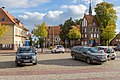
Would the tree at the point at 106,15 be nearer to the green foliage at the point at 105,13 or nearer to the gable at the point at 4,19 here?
the green foliage at the point at 105,13

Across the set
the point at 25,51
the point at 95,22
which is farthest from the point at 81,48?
the point at 95,22

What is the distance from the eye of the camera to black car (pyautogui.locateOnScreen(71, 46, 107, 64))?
70.7 ft

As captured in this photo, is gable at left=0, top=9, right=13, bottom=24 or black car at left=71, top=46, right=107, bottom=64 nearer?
black car at left=71, top=46, right=107, bottom=64

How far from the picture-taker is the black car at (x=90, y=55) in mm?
21547

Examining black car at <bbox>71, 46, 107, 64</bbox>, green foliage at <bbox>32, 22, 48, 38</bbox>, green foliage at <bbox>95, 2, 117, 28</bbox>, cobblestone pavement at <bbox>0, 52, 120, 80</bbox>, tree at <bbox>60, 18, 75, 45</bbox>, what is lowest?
cobblestone pavement at <bbox>0, 52, 120, 80</bbox>

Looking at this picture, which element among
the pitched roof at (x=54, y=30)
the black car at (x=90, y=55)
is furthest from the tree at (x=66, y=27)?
the black car at (x=90, y=55)

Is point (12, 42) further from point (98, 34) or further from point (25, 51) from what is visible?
point (98, 34)

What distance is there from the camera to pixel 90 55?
72.6ft

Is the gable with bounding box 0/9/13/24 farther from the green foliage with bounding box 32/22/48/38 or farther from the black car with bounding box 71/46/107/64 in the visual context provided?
the black car with bounding box 71/46/107/64

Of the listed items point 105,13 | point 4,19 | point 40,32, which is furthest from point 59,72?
point 105,13

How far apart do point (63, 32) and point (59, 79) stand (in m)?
73.9

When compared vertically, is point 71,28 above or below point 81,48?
above

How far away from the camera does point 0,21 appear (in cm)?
5825

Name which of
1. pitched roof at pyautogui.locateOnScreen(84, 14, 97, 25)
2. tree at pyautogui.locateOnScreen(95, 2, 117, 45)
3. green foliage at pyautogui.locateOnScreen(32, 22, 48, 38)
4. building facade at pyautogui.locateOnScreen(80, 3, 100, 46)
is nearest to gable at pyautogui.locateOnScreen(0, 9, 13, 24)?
green foliage at pyautogui.locateOnScreen(32, 22, 48, 38)
